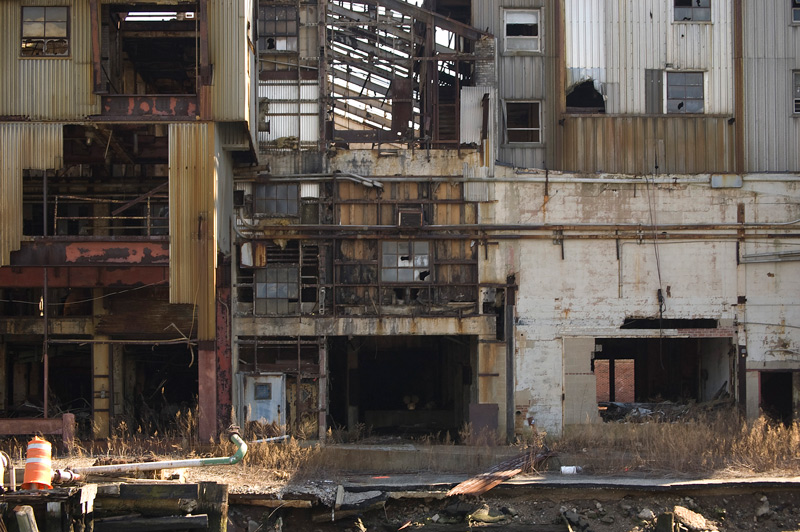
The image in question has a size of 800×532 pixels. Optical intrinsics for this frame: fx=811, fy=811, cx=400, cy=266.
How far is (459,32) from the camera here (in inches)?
790

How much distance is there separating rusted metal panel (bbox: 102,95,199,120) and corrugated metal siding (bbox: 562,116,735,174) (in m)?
9.30

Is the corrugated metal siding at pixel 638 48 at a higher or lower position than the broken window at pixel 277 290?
higher

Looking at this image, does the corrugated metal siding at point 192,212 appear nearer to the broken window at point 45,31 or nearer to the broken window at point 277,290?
the broken window at point 277,290

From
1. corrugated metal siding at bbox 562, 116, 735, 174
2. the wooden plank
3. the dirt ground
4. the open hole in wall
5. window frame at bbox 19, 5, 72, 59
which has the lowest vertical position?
the dirt ground

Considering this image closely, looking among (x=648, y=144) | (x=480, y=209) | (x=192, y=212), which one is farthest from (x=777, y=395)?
(x=192, y=212)

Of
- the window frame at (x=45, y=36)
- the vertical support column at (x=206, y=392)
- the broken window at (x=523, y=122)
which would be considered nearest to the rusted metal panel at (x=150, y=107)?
the window frame at (x=45, y=36)

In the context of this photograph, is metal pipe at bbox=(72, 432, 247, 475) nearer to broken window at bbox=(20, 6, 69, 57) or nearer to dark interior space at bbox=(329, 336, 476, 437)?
dark interior space at bbox=(329, 336, 476, 437)

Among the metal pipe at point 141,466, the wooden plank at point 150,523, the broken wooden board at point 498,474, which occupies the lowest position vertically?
the wooden plank at point 150,523

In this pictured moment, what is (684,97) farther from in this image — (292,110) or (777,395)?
(292,110)

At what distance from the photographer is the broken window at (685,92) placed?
2075 cm

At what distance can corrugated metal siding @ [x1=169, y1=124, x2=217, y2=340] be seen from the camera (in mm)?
17062

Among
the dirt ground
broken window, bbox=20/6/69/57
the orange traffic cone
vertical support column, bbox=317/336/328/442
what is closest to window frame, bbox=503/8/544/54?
vertical support column, bbox=317/336/328/442

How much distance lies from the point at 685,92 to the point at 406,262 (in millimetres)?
8410

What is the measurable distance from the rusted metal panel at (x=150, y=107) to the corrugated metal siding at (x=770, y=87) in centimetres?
1367
